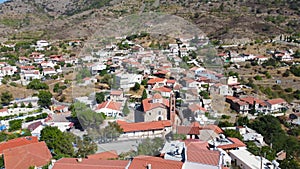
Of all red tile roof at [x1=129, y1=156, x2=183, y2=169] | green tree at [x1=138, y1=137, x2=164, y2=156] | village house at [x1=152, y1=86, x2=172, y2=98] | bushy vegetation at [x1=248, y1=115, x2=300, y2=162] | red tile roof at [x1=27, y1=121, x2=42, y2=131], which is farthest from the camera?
red tile roof at [x1=27, y1=121, x2=42, y2=131]

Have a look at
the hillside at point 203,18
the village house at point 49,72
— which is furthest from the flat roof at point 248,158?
the hillside at point 203,18

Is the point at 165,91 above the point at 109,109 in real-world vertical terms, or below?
above

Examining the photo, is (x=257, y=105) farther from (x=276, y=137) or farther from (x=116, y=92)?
(x=116, y=92)

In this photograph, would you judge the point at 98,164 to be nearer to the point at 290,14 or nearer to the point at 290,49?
the point at 290,49

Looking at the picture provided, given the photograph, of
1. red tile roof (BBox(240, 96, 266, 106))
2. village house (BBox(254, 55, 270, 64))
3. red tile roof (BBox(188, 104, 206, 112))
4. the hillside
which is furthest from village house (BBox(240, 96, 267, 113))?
the hillside

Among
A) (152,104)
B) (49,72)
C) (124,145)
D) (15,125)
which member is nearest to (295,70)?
(49,72)

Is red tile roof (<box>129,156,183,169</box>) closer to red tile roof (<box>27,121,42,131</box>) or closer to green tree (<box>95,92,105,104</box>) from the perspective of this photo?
green tree (<box>95,92,105,104</box>)
